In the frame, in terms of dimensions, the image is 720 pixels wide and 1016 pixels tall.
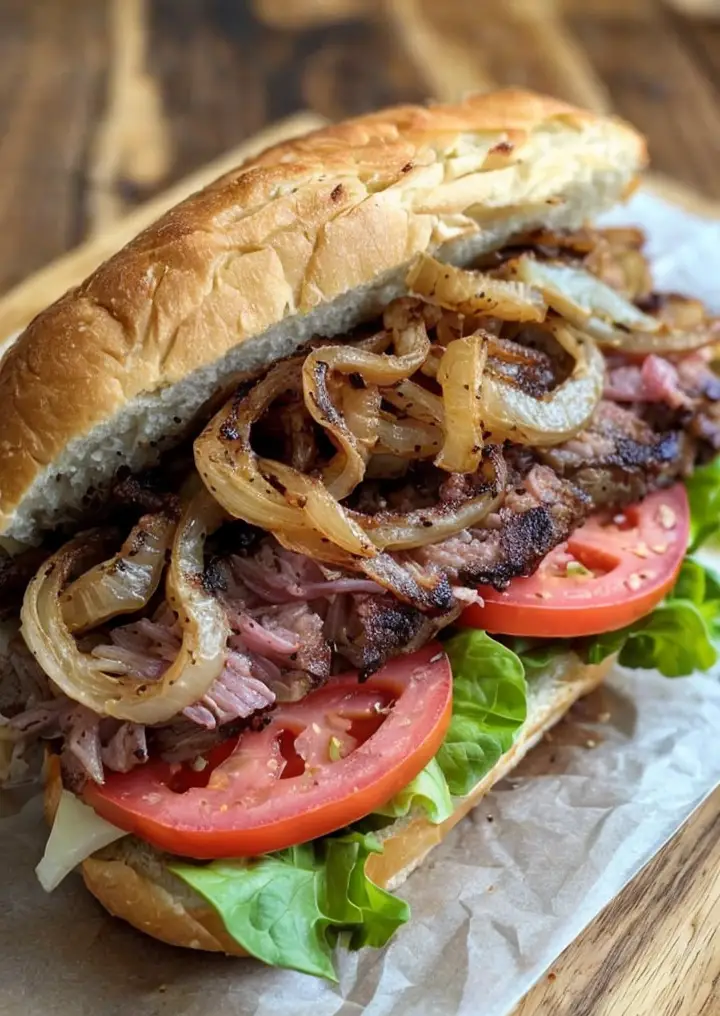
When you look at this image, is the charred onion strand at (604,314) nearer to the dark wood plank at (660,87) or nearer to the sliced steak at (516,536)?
the sliced steak at (516,536)

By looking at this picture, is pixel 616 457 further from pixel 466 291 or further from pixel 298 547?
pixel 298 547

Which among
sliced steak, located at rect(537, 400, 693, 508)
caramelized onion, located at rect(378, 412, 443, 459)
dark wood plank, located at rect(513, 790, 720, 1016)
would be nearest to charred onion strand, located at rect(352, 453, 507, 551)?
caramelized onion, located at rect(378, 412, 443, 459)

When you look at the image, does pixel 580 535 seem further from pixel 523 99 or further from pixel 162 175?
pixel 162 175

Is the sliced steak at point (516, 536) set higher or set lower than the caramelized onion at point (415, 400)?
lower

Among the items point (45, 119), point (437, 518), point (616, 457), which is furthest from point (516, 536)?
point (45, 119)

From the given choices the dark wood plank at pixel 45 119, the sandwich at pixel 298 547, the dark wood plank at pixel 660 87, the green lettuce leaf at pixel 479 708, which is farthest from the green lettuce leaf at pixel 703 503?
the dark wood plank at pixel 45 119

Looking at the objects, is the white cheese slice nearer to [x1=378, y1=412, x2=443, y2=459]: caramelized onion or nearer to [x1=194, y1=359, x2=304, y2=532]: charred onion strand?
[x1=194, y1=359, x2=304, y2=532]: charred onion strand
